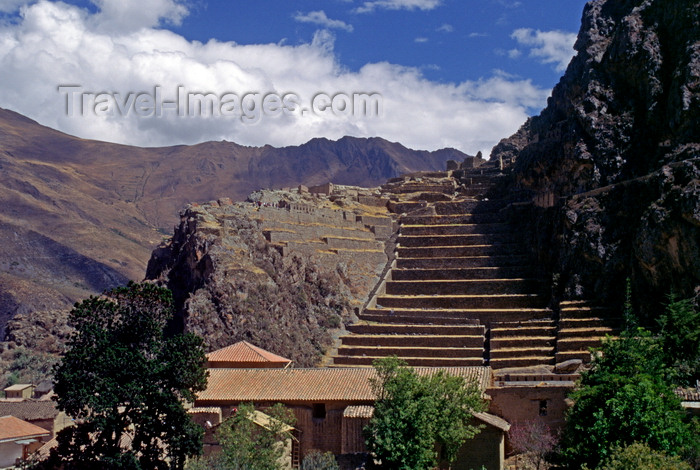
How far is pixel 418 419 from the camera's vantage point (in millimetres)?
32438

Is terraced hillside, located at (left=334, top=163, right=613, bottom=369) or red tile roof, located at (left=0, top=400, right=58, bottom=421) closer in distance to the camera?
red tile roof, located at (left=0, top=400, right=58, bottom=421)

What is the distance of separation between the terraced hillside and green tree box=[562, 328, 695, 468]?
14.7m

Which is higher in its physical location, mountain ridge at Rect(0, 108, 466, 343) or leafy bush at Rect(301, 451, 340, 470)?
mountain ridge at Rect(0, 108, 466, 343)

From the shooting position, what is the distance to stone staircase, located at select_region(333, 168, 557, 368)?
50875 millimetres

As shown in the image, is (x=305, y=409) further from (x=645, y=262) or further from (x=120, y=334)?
(x=645, y=262)

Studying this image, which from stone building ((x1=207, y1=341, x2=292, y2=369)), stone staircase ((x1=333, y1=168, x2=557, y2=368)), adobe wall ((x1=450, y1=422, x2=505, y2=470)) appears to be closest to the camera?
adobe wall ((x1=450, y1=422, x2=505, y2=470))

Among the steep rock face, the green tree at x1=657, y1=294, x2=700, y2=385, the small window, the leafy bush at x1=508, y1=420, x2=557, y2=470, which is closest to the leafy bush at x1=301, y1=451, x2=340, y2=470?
the small window

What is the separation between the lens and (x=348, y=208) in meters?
81.2

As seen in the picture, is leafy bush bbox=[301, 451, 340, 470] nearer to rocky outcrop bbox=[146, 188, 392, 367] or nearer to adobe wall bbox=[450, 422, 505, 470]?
adobe wall bbox=[450, 422, 505, 470]

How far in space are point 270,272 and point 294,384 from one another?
23818mm

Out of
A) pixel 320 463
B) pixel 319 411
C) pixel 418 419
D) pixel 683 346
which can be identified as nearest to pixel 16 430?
pixel 319 411

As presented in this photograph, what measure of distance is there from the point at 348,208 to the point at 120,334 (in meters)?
49.5

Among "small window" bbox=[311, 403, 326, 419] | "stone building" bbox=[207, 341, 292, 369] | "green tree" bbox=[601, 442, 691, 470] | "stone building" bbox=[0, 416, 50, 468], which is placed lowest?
"stone building" bbox=[0, 416, 50, 468]

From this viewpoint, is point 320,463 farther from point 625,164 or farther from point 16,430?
point 625,164
